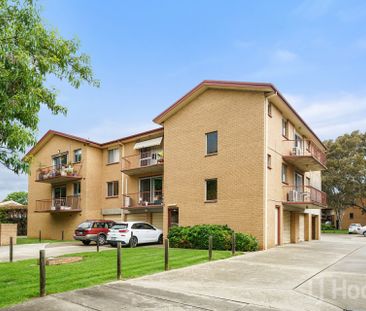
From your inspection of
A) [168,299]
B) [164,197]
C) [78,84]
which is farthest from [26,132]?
[164,197]

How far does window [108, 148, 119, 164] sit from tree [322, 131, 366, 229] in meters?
34.2

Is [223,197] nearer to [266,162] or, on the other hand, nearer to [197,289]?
[266,162]

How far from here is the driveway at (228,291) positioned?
316 inches

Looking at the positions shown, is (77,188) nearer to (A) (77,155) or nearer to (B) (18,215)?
(A) (77,155)

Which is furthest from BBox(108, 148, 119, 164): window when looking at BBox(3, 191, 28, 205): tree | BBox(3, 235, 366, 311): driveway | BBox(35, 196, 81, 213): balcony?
BBox(3, 191, 28, 205): tree

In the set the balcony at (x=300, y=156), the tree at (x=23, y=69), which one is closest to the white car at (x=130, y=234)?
the balcony at (x=300, y=156)

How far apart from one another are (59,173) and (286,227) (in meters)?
18.8

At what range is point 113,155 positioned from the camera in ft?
111

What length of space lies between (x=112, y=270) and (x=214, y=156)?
42.1 ft

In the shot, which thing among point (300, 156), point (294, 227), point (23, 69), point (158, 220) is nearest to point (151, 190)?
point (158, 220)

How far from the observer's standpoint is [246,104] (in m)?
23.0

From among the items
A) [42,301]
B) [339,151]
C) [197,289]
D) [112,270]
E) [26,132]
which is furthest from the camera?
[339,151]

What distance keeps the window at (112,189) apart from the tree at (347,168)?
34400mm

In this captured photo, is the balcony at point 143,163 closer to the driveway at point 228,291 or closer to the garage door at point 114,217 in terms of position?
the garage door at point 114,217
